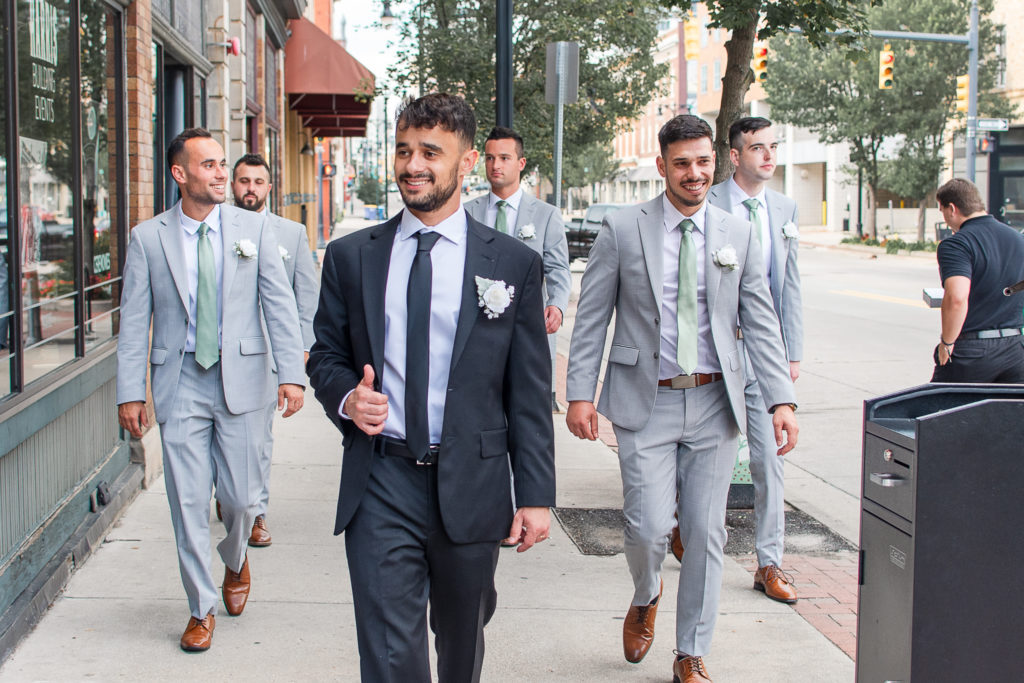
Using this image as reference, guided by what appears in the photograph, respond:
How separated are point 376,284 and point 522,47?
1753 cm

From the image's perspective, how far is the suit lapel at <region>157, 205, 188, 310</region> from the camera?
5.01 metres

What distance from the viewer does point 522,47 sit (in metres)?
20.1

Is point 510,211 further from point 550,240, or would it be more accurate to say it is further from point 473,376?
point 473,376

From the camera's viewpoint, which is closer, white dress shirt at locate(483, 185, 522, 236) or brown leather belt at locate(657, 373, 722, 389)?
brown leather belt at locate(657, 373, 722, 389)

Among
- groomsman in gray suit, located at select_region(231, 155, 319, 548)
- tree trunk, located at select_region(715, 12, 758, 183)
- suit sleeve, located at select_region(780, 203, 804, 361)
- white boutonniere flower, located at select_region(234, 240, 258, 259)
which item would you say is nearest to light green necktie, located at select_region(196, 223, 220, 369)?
white boutonniere flower, located at select_region(234, 240, 258, 259)

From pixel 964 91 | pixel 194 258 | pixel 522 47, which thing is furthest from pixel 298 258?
pixel 964 91

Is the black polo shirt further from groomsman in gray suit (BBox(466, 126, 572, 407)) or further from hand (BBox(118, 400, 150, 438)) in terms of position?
hand (BBox(118, 400, 150, 438))

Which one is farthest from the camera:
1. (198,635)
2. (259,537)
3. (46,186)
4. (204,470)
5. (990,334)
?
(990,334)

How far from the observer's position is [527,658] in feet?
15.8

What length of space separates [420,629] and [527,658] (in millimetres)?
1660

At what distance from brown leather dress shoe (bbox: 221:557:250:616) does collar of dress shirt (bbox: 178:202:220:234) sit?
1509mm

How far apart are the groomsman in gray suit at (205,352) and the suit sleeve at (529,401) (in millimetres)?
1851

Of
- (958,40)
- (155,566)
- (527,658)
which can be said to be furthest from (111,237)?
(958,40)

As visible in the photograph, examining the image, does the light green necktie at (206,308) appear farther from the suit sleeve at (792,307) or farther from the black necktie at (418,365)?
the suit sleeve at (792,307)
